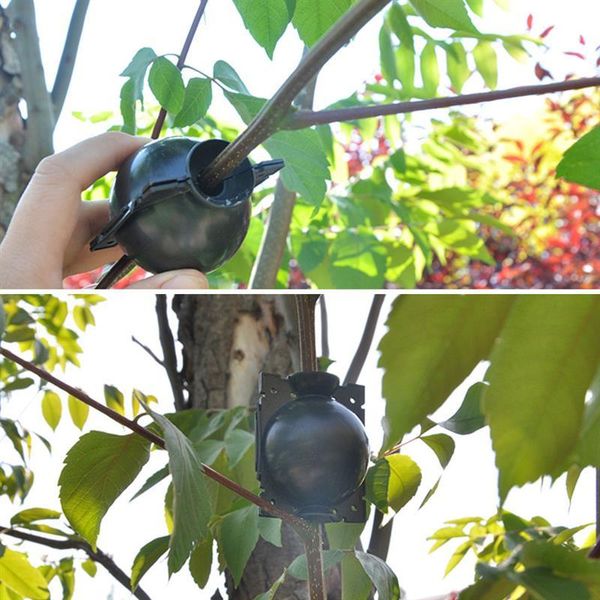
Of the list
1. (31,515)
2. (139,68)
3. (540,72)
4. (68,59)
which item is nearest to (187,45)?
(139,68)

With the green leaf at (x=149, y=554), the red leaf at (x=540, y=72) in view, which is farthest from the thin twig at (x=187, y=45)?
the red leaf at (x=540, y=72)

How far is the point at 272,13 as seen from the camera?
1.35 feet

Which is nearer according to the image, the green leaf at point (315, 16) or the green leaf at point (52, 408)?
the green leaf at point (315, 16)

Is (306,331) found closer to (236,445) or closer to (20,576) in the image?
(236,445)

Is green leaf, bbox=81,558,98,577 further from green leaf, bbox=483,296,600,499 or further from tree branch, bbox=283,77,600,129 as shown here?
green leaf, bbox=483,296,600,499

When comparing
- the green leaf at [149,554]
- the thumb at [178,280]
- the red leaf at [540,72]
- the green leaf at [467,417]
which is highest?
the red leaf at [540,72]

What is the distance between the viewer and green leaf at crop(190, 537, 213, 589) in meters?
0.51

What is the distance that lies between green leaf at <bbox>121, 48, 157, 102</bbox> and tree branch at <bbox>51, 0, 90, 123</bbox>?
26cm

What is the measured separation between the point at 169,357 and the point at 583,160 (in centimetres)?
61

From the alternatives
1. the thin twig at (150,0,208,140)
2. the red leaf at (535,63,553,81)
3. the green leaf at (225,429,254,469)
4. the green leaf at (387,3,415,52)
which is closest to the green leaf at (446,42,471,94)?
the green leaf at (387,3,415,52)

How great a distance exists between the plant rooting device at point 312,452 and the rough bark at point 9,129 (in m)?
0.42

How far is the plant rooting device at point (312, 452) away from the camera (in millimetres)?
379

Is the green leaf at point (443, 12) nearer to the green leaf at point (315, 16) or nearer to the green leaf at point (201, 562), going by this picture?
the green leaf at point (315, 16)

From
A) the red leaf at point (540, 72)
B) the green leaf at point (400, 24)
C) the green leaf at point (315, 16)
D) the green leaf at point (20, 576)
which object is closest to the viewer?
the green leaf at point (315, 16)
